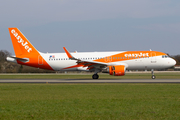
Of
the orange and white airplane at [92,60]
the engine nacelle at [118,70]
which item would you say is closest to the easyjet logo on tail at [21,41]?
the orange and white airplane at [92,60]

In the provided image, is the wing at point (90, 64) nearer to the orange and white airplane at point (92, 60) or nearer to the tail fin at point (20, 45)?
the orange and white airplane at point (92, 60)

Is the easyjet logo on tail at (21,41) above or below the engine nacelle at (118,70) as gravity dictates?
above

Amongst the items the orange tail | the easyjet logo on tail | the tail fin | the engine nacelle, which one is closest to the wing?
the engine nacelle

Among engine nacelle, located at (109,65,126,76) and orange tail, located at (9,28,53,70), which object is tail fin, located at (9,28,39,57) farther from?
engine nacelle, located at (109,65,126,76)

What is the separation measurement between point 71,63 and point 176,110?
1144 inches

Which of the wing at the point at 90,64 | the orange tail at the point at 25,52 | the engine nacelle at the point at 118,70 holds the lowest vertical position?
the engine nacelle at the point at 118,70

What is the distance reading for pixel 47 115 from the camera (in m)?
10.1

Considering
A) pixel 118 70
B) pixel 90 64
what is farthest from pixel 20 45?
pixel 118 70

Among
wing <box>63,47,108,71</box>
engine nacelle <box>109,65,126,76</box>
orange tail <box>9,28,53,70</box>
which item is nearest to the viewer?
engine nacelle <box>109,65,126,76</box>

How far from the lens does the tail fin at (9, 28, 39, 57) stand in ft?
133

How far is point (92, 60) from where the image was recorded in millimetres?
38375

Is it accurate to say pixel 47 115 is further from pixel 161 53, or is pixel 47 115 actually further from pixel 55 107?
pixel 161 53

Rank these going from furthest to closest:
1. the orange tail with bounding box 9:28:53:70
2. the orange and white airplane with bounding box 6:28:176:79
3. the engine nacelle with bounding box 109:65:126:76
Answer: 1. the orange tail with bounding box 9:28:53:70
2. the orange and white airplane with bounding box 6:28:176:79
3. the engine nacelle with bounding box 109:65:126:76

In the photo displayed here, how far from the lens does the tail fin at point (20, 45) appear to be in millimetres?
40625
